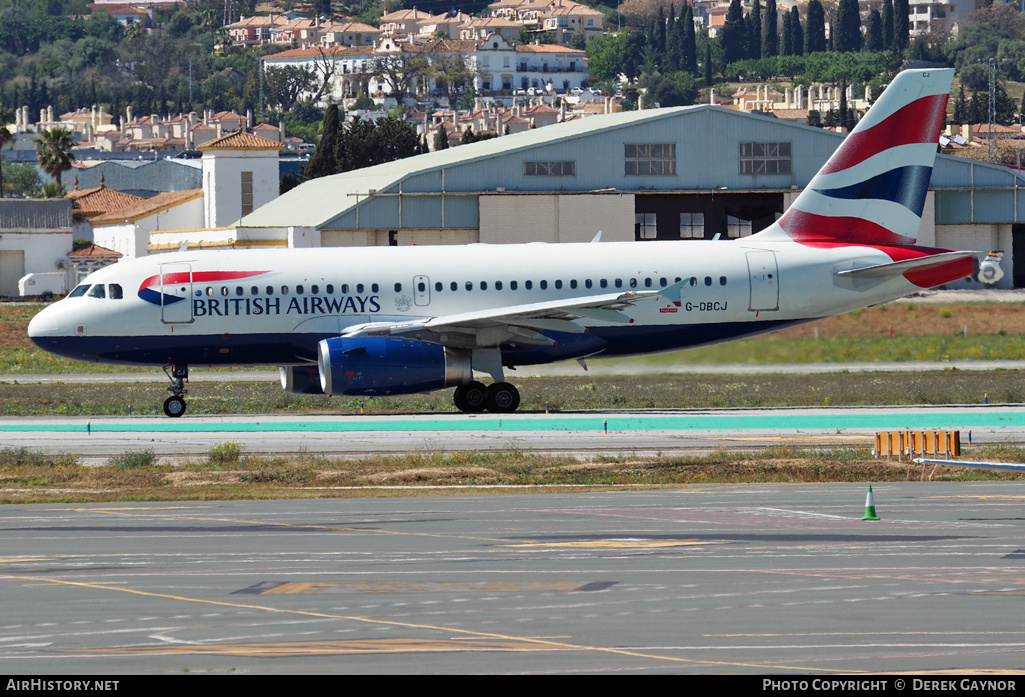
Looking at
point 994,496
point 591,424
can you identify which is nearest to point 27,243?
point 591,424

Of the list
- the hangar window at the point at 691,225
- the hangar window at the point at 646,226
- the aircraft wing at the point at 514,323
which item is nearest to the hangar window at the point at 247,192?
the hangar window at the point at 646,226

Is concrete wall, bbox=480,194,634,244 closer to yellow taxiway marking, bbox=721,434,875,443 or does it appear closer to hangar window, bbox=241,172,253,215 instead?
yellow taxiway marking, bbox=721,434,875,443

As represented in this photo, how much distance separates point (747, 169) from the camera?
77.0 meters

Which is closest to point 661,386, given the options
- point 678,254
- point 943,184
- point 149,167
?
point 678,254

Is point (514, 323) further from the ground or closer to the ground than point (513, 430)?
further from the ground

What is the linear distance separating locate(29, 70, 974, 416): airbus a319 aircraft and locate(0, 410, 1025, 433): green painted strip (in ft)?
3.40

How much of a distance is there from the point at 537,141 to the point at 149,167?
103 m

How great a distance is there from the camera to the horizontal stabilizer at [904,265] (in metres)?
37.9

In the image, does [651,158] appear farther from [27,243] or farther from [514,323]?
[27,243]

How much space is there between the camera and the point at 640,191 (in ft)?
250

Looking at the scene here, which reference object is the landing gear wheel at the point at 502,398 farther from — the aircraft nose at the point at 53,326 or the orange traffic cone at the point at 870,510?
the orange traffic cone at the point at 870,510

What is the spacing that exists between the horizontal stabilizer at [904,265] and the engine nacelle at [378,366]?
1061 cm

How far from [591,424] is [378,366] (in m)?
5.04

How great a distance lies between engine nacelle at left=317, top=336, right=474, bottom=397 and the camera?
3550cm
